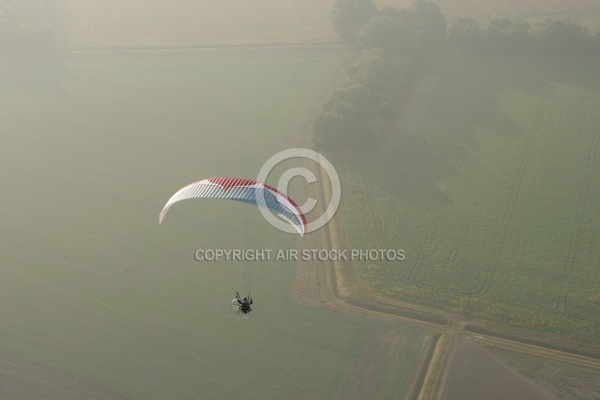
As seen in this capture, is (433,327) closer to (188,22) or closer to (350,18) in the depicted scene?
(350,18)

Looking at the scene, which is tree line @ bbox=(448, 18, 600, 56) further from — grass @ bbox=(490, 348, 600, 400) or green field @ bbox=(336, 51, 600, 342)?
grass @ bbox=(490, 348, 600, 400)

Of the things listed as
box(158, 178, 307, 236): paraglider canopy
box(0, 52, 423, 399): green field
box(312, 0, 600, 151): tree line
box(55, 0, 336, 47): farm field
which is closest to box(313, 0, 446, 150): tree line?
box(312, 0, 600, 151): tree line

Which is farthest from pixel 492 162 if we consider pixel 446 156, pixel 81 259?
pixel 81 259

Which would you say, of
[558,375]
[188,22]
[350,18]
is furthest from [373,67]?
[558,375]

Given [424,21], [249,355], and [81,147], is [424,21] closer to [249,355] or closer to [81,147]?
[81,147]

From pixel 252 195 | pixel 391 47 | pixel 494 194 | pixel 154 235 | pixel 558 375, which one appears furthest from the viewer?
pixel 391 47

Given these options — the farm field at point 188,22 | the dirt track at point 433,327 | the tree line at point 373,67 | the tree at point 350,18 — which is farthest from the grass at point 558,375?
the farm field at point 188,22

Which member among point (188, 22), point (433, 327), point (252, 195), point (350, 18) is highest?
point (350, 18)
